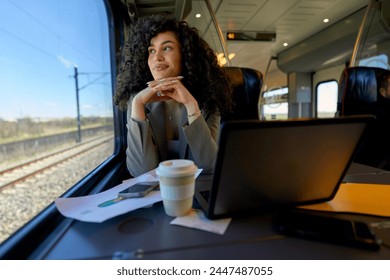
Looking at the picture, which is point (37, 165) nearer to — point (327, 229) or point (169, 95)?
point (169, 95)

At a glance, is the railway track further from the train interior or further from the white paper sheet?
the white paper sheet

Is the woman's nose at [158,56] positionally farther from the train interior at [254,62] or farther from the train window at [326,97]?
the train window at [326,97]

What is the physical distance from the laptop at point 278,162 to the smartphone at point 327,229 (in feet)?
0.18

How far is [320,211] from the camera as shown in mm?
517

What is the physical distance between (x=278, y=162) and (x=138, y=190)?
0.35 m

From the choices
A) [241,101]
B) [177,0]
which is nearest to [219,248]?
[241,101]

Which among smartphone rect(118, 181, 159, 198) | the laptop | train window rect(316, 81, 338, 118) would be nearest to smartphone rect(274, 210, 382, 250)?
the laptop

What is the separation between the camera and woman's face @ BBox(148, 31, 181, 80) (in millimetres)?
944

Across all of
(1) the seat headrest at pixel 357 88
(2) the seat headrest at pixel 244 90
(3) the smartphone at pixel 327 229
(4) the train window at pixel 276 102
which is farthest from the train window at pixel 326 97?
(3) the smartphone at pixel 327 229

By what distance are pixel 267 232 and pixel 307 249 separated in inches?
2.9

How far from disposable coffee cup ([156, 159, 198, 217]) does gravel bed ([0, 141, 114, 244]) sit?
36cm

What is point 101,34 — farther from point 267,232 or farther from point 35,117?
point 267,232

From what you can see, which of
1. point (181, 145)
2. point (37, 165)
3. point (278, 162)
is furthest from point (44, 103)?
point (278, 162)

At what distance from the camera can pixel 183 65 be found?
107 centimetres
